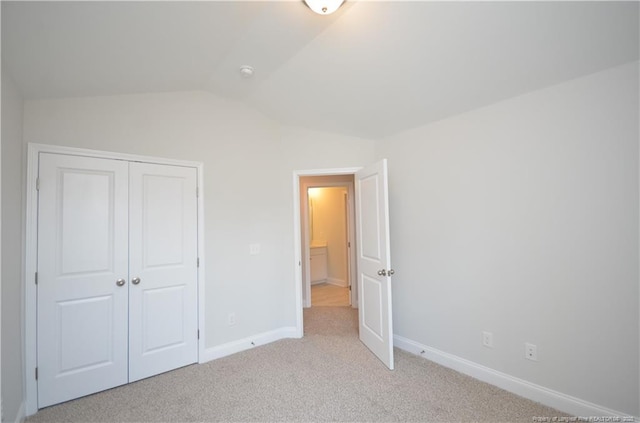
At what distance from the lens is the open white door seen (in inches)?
104

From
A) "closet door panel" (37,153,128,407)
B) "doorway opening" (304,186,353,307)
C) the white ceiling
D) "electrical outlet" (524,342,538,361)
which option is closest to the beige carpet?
"closet door panel" (37,153,128,407)

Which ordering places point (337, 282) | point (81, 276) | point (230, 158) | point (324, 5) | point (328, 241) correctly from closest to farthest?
1. point (324, 5)
2. point (81, 276)
3. point (230, 158)
4. point (337, 282)
5. point (328, 241)

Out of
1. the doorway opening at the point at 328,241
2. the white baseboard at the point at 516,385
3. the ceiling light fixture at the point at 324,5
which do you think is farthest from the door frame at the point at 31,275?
the doorway opening at the point at 328,241

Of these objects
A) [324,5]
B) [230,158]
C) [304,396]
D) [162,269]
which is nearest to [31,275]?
[162,269]

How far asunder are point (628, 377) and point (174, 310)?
3.39 m

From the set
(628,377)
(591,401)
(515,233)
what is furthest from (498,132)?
(591,401)

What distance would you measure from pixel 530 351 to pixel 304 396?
1.75 m

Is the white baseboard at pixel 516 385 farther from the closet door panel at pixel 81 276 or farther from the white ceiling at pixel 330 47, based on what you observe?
the closet door panel at pixel 81 276

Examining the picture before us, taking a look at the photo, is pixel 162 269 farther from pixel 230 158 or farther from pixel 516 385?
pixel 516 385

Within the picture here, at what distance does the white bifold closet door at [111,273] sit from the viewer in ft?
7.03

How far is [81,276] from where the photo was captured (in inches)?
88.8

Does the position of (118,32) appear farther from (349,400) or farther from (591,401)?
(591,401)

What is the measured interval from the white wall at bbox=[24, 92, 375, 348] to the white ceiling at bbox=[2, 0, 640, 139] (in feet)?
0.61

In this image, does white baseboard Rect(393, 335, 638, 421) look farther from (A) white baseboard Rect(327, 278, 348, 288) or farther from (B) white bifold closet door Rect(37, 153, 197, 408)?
(A) white baseboard Rect(327, 278, 348, 288)
